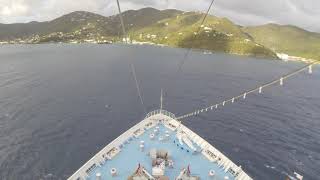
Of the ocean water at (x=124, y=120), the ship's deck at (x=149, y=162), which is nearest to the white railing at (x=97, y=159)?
the ship's deck at (x=149, y=162)

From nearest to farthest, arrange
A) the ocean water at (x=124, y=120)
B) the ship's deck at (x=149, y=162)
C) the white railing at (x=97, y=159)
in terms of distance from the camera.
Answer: the white railing at (x=97, y=159)
the ship's deck at (x=149, y=162)
the ocean water at (x=124, y=120)

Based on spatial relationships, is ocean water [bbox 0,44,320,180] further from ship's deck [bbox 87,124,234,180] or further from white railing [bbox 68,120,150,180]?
ship's deck [bbox 87,124,234,180]

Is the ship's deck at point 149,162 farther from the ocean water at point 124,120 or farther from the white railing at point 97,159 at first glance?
the ocean water at point 124,120

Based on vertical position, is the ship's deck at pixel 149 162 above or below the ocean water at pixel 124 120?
above

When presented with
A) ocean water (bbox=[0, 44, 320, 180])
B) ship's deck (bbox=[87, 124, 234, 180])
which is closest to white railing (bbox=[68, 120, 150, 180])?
ship's deck (bbox=[87, 124, 234, 180])

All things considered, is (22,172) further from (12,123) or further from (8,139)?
(12,123)

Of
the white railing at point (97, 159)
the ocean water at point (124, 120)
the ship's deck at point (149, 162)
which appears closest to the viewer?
the white railing at point (97, 159)

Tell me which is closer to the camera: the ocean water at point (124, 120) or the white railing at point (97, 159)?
the white railing at point (97, 159)

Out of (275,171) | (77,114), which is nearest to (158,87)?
(77,114)
